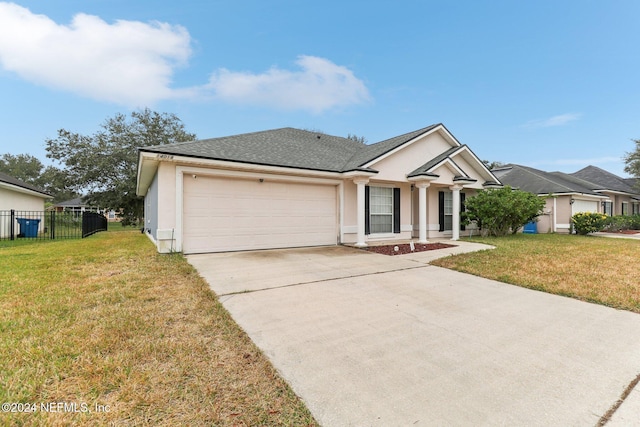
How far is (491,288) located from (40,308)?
7.30 m

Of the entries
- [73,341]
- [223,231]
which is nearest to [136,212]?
[223,231]

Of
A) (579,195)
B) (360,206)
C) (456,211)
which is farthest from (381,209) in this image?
(579,195)

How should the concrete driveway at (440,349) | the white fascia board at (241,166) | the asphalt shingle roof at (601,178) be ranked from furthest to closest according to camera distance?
the asphalt shingle roof at (601,178) → the white fascia board at (241,166) → the concrete driveway at (440,349)

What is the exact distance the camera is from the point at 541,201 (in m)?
13.1

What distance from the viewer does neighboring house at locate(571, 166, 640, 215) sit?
20891 mm

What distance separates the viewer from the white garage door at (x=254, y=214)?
8.41m

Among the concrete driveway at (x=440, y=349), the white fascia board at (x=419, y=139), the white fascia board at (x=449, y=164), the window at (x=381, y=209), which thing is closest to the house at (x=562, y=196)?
the white fascia board at (x=419, y=139)

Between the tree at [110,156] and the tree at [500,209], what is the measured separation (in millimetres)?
26439

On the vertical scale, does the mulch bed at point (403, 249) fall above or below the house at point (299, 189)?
below

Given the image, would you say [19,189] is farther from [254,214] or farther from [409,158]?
[409,158]

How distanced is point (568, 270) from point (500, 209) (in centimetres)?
646

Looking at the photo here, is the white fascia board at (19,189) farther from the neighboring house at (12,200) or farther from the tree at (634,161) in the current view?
the tree at (634,161)

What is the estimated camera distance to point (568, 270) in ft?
20.7

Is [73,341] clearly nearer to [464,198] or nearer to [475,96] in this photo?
[464,198]
